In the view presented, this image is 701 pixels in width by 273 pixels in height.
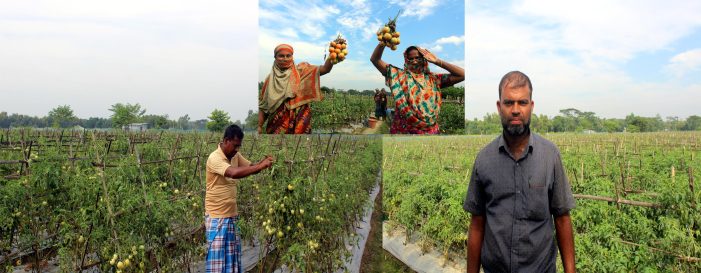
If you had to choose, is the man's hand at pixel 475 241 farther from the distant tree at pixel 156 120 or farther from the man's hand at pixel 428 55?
the distant tree at pixel 156 120

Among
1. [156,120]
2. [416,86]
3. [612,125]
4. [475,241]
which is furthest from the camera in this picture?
[612,125]

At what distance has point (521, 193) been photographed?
165 centimetres

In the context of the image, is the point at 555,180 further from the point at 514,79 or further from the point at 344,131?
the point at 344,131

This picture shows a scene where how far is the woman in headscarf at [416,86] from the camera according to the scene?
2.87 m

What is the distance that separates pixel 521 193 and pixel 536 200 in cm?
6

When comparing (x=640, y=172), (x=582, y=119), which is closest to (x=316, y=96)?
(x=640, y=172)

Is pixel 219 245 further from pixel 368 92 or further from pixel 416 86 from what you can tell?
pixel 416 86

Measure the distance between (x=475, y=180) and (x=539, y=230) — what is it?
31cm

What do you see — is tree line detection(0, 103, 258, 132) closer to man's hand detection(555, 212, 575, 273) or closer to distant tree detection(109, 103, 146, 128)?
distant tree detection(109, 103, 146, 128)

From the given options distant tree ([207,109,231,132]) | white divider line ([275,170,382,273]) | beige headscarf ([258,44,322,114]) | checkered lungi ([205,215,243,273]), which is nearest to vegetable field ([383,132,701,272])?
white divider line ([275,170,382,273])

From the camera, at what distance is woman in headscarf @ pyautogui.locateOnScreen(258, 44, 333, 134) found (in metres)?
2.93

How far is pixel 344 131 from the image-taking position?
3.17m

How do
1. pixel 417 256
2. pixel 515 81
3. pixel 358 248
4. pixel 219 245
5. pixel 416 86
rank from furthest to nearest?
pixel 417 256
pixel 358 248
pixel 219 245
pixel 416 86
pixel 515 81

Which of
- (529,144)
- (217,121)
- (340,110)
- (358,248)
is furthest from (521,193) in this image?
(217,121)
